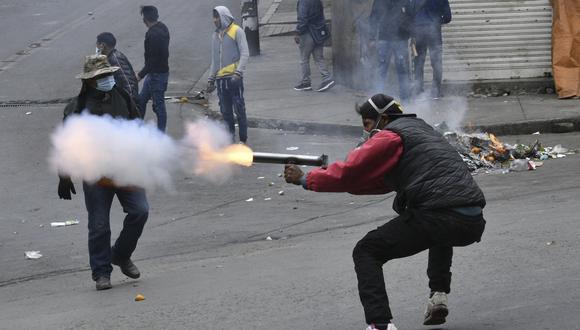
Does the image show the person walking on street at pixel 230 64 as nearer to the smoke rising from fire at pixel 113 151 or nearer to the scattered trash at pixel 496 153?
the scattered trash at pixel 496 153

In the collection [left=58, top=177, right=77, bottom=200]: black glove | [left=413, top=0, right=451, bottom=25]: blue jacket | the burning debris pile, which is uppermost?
[left=58, top=177, right=77, bottom=200]: black glove

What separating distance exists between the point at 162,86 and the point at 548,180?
18.2 ft

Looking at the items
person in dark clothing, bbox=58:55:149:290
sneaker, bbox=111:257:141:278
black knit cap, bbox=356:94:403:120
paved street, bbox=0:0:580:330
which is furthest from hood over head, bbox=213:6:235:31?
black knit cap, bbox=356:94:403:120

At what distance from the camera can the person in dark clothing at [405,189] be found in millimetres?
6082

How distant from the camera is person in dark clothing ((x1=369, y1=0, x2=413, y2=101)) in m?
16.2

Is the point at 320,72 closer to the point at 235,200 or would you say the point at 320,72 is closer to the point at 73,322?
the point at 235,200

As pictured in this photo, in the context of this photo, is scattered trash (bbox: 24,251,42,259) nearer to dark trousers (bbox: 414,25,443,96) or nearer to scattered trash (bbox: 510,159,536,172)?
scattered trash (bbox: 510,159,536,172)

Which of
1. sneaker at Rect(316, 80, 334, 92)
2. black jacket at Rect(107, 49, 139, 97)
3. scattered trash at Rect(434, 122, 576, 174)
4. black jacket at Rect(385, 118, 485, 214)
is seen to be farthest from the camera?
sneaker at Rect(316, 80, 334, 92)

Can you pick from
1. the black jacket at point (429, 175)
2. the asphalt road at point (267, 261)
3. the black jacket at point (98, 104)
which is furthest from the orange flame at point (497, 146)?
the black jacket at point (429, 175)

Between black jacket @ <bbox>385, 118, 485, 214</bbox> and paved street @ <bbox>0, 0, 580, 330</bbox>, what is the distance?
3.06 feet

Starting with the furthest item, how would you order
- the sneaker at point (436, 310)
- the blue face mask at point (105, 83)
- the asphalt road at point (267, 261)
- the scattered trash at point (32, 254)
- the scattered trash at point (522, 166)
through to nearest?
the scattered trash at point (522, 166) → the scattered trash at point (32, 254) → the blue face mask at point (105, 83) → the asphalt road at point (267, 261) → the sneaker at point (436, 310)

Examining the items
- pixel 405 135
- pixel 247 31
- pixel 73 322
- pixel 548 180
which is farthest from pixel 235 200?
pixel 247 31

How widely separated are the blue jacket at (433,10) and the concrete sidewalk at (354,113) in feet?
4.14

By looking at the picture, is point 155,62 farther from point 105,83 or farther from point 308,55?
point 105,83
